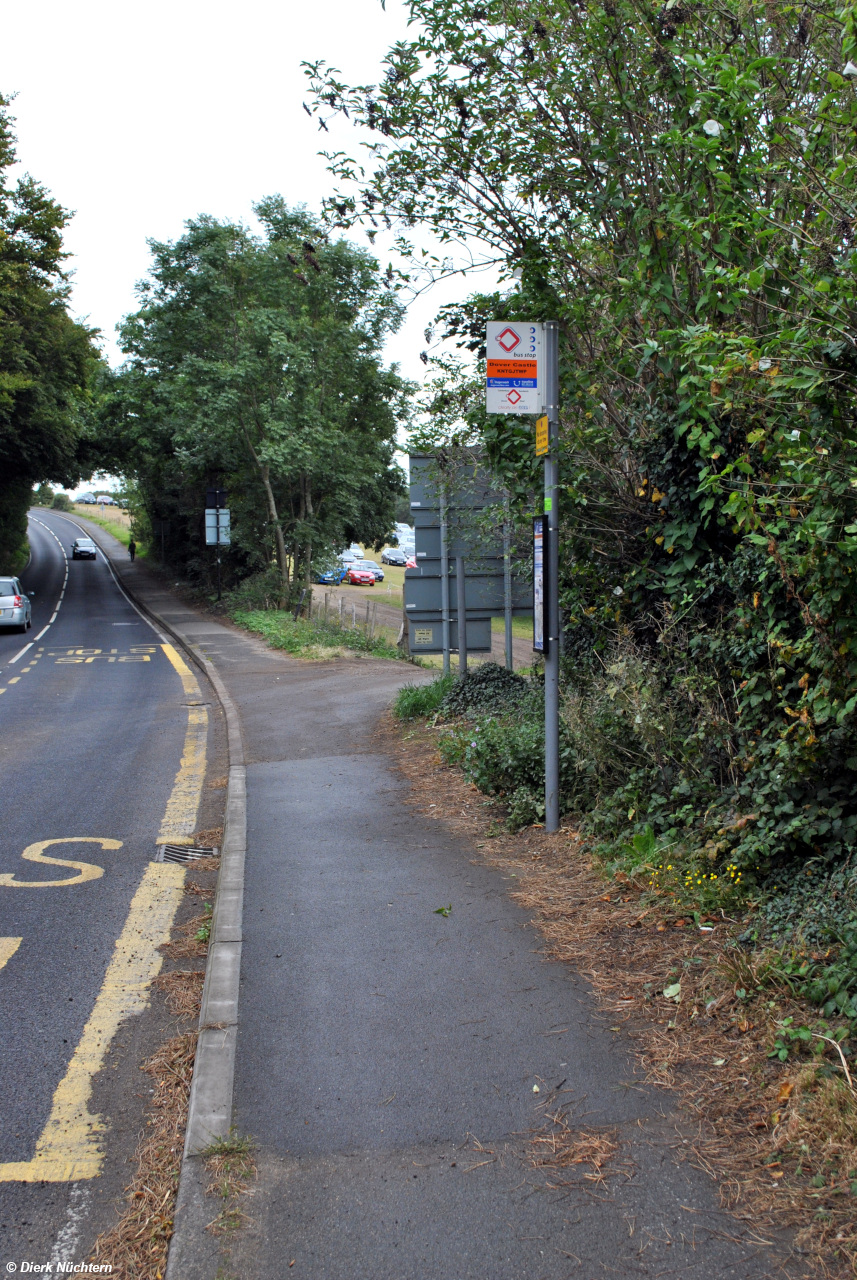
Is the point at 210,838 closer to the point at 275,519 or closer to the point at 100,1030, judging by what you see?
the point at 100,1030

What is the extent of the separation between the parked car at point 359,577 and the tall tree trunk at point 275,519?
26.4 m

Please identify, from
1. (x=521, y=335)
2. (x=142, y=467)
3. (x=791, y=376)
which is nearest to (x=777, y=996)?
(x=791, y=376)

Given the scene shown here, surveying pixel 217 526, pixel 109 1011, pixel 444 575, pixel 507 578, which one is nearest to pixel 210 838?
pixel 109 1011

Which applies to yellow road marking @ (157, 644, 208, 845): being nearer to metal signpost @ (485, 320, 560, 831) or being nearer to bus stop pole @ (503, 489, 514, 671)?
metal signpost @ (485, 320, 560, 831)

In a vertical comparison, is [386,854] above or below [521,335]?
below

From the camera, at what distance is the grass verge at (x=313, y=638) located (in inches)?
821

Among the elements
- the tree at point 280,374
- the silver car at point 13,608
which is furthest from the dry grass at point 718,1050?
the silver car at point 13,608

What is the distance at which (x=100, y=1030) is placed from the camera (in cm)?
436

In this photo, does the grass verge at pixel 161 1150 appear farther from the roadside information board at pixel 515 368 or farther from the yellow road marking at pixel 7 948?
the roadside information board at pixel 515 368

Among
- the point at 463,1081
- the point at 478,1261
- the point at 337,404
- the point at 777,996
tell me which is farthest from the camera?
the point at 337,404

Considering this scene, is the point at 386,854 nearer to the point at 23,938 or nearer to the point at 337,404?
the point at 23,938

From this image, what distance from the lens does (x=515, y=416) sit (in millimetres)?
7711

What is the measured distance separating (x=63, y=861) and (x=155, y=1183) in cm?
398

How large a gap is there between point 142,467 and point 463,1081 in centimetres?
4501
